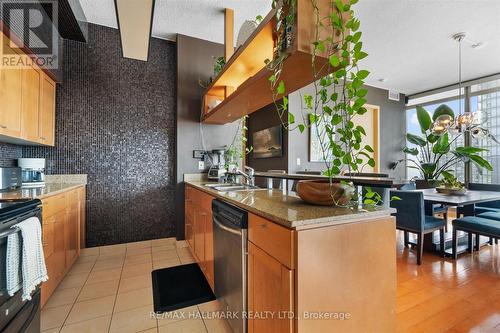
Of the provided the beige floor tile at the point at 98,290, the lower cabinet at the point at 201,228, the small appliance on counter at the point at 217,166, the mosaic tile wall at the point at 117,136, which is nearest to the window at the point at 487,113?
the small appliance on counter at the point at 217,166

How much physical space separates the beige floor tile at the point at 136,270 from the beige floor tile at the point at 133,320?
0.62 meters

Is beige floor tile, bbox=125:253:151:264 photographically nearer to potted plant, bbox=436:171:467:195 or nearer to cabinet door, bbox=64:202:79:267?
cabinet door, bbox=64:202:79:267

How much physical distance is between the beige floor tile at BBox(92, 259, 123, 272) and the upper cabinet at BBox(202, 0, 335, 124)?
6.57 feet

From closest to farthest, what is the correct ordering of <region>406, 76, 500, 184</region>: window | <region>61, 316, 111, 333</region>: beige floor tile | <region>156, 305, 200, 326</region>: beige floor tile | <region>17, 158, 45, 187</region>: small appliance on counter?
<region>61, 316, 111, 333</region>: beige floor tile → <region>156, 305, 200, 326</region>: beige floor tile → <region>17, 158, 45, 187</region>: small appliance on counter → <region>406, 76, 500, 184</region>: window

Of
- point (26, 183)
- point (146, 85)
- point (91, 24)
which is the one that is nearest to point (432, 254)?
point (146, 85)

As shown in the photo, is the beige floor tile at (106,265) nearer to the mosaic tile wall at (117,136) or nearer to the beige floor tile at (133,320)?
the mosaic tile wall at (117,136)

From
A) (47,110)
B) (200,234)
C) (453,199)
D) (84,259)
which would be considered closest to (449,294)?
(453,199)

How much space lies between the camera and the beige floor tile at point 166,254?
2723 millimetres

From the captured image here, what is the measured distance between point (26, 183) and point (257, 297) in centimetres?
261

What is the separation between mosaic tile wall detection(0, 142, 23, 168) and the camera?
222cm

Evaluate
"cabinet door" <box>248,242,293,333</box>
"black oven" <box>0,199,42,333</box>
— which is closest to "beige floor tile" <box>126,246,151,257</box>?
"black oven" <box>0,199,42,333</box>

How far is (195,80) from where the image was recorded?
10.4ft

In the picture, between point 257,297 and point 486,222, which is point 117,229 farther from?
point 486,222

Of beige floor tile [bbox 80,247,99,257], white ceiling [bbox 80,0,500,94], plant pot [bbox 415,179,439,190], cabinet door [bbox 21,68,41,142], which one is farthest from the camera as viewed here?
plant pot [bbox 415,179,439,190]
